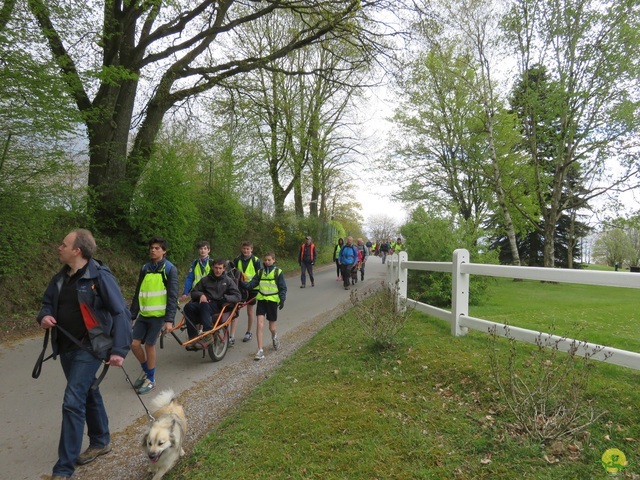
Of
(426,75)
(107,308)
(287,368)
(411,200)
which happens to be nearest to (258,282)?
(287,368)

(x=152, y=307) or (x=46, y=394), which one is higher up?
(x=152, y=307)

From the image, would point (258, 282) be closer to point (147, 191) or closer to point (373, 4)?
point (147, 191)

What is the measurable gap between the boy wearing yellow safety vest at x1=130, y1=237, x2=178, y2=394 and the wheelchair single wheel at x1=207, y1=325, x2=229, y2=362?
3.61 feet

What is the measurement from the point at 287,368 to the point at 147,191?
8.31 metres

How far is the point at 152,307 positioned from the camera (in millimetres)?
4922

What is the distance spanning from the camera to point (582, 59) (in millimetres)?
14844

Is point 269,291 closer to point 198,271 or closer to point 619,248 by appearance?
point 198,271

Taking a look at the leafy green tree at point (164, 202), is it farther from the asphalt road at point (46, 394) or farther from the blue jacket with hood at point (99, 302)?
the blue jacket with hood at point (99, 302)

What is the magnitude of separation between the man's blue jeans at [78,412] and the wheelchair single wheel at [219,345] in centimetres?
251

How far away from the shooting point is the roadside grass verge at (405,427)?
2721 mm

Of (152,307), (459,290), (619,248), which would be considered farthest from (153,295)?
(619,248)

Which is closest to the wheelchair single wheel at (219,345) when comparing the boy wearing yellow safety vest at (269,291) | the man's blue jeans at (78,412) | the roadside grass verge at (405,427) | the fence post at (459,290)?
the boy wearing yellow safety vest at (269,291)

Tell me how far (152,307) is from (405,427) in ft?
11.5

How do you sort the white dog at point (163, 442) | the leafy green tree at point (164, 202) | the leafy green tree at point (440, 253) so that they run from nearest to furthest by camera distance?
the white dog at point (163, 442), the leafy green tree at point (440, 253), the leafy green tree at point (164, 202)
